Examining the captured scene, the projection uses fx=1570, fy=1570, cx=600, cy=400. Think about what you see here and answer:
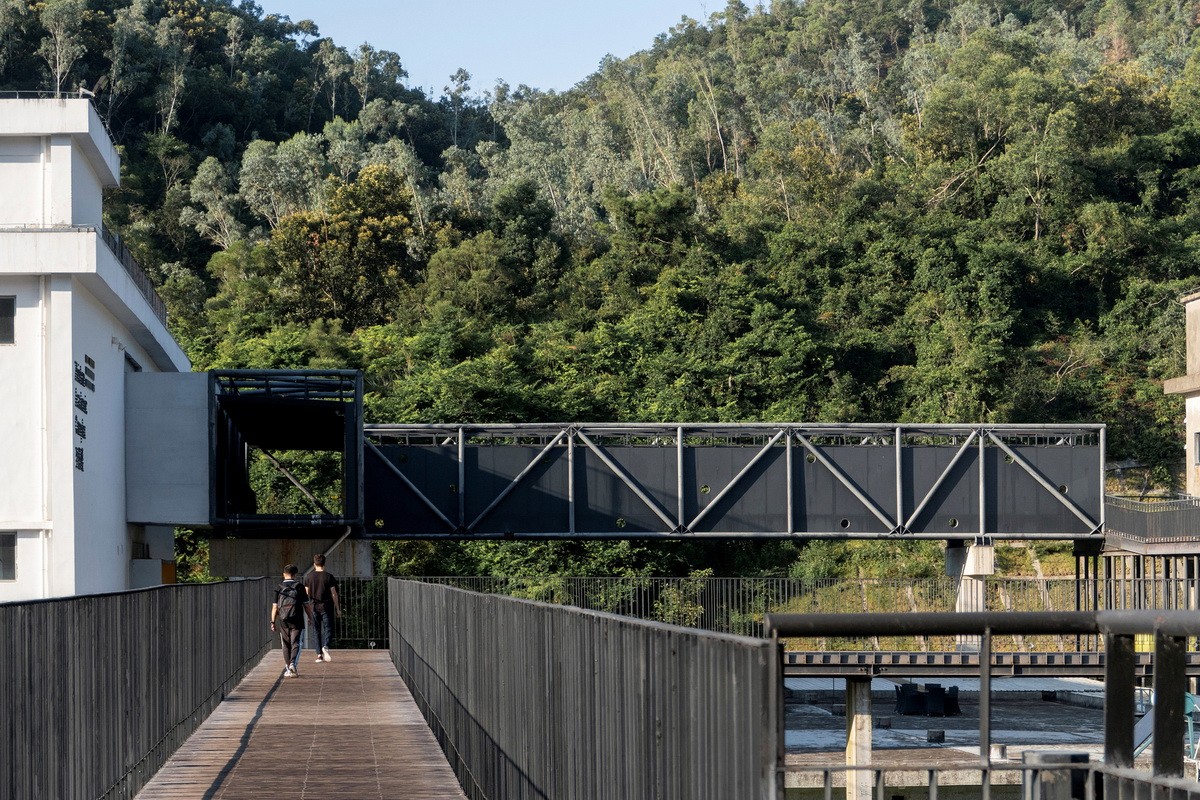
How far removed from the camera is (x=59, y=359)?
28.1 m

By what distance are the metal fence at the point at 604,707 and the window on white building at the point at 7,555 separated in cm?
1717

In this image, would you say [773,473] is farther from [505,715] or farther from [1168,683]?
[1168,683]

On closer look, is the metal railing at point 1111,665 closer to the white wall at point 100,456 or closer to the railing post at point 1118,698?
the railing post at point 1118,698

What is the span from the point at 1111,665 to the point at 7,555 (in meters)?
26.8

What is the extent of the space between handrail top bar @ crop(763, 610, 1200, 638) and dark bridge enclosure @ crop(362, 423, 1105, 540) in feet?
112

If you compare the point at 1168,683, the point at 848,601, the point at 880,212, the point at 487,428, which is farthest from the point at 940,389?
the point at 1168,683

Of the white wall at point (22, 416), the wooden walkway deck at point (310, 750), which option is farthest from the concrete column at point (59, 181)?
the wooden walkway deck at point (310, 750)

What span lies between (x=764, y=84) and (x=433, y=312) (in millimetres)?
64748

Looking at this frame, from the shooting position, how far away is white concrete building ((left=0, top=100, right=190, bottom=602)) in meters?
27.8

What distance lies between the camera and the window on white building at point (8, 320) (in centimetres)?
2864

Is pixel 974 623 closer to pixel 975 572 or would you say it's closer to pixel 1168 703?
pixel 1168 703

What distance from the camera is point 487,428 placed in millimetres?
37719

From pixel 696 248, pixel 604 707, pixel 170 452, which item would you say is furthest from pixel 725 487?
pixel 696 248

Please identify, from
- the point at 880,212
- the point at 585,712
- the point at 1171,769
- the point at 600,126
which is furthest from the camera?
the point at 600,126
